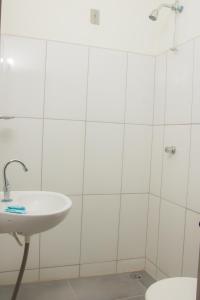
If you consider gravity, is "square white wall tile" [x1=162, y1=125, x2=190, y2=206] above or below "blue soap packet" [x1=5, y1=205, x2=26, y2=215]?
above

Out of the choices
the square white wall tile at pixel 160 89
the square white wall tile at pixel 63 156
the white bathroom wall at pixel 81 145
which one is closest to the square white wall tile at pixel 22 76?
the white bathroom wall at pixel 81 145

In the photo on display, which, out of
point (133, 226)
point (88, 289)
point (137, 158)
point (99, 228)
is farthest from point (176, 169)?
point (88, 289)

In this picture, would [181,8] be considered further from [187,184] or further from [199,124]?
[187,184]

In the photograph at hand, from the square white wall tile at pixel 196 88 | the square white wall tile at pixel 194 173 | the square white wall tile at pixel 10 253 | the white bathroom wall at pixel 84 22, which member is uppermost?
the white bathroom wall at pixel 84 22

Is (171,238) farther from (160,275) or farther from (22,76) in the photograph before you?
(22,76)

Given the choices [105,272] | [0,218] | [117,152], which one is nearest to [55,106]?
[117,152]

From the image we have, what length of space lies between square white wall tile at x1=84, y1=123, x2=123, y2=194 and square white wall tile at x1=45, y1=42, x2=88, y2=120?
0.56 feet

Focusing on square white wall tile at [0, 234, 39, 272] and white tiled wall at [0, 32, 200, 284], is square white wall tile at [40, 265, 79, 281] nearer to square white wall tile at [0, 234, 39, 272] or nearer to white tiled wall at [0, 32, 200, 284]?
white tiled wall at [0, 32, 200, 284]

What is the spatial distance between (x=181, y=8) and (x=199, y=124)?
80cm

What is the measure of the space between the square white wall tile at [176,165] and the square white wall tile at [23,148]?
2.84 ft

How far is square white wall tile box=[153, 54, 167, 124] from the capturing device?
84.8 inches

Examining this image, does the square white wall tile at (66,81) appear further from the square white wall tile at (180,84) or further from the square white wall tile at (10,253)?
the square white wall tile at (10,253)

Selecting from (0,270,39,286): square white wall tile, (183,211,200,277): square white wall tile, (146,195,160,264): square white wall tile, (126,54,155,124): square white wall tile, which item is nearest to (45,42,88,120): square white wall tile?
(126,54,155,124): square white wall tile

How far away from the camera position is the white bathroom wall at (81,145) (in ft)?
6.43
